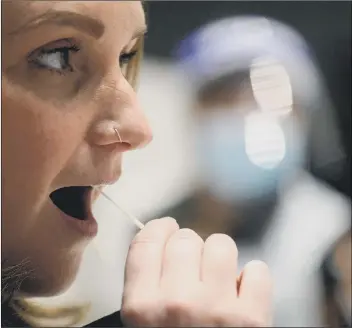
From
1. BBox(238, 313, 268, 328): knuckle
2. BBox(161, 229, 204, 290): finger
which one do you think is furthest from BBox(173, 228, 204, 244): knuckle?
BBox(238, 313, 268, 328): knuckle

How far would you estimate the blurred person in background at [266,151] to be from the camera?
0.87 m

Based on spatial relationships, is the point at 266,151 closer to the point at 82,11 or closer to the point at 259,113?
the point at 259,113

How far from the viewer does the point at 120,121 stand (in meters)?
0.88

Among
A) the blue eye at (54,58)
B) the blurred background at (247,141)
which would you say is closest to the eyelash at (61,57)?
the blue eye at (54,58)

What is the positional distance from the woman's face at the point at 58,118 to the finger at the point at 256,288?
0.78 feet

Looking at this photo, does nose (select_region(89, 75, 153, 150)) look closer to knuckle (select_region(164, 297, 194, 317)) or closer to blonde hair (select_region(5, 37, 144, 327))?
blonde hair (select_region(5, 37, 144, 327))

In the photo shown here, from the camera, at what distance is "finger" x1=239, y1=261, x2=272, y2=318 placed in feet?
2.69

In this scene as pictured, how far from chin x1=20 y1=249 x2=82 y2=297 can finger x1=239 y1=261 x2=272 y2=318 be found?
0.25 m

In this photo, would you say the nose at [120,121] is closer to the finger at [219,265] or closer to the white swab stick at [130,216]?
the white swab stick at [130,216]

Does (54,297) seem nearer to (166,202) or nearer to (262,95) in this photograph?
(166,202)

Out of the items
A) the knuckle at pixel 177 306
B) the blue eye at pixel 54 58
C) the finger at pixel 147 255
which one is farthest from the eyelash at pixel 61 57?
the knuckle at pixel 177 306

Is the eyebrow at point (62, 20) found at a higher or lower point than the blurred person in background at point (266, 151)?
higher

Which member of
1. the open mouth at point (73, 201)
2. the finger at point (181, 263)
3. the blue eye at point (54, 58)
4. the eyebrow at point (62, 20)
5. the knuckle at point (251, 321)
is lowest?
the knuckle at point (251, 321)

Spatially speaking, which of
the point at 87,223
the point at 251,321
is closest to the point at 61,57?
the point at 87,223
